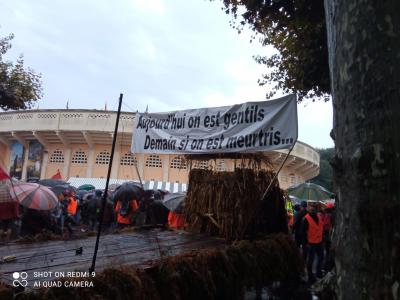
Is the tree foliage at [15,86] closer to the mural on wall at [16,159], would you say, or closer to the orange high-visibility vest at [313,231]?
the orange high-visibility vest at [313,231]

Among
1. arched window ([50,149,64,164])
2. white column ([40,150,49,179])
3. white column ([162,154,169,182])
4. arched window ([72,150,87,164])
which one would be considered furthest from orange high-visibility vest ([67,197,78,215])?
white column ([40,150,49,179])

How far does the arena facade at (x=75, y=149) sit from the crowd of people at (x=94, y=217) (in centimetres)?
1313

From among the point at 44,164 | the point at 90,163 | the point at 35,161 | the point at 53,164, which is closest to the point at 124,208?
the point at 90,163

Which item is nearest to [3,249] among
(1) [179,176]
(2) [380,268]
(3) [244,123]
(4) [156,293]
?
(4) [156,293]

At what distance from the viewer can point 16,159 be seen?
27656 mm

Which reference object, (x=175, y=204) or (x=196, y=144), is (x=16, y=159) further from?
(x=196, y=144)

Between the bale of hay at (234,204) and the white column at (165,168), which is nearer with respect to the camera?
the bale of hay at (234,204)

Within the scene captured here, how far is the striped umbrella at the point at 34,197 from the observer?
7207 mm

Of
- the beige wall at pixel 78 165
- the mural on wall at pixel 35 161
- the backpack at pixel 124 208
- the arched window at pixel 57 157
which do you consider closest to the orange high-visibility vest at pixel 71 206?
the backpack at pixel 124 208

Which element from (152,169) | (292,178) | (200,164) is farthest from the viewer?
(292,178)

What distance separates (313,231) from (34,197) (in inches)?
261

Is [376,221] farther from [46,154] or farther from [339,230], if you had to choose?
[46,154]

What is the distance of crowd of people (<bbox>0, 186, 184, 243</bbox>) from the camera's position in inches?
291

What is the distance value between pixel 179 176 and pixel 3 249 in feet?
70.5
